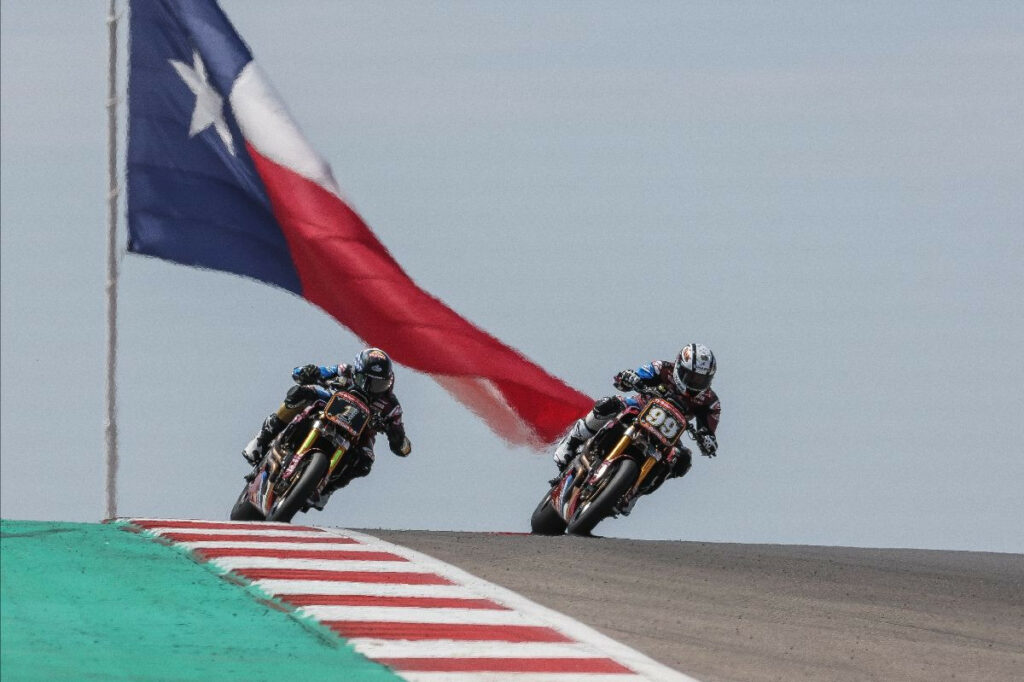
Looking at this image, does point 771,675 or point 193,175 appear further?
point 193,175

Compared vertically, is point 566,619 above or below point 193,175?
below

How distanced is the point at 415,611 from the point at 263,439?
841 centimetres

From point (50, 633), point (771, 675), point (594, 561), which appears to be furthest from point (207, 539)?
point (771, 675)

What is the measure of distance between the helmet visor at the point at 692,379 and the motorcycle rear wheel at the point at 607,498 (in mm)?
893

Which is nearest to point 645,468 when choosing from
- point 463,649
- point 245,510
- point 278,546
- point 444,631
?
point 245,510

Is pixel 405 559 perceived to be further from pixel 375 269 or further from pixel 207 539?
pixel 375 269

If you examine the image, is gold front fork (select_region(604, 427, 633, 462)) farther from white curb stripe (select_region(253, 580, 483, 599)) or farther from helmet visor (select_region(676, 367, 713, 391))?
white curb stripe (select_region(253, 580, 483, 599))

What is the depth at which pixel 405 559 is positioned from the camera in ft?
41.2

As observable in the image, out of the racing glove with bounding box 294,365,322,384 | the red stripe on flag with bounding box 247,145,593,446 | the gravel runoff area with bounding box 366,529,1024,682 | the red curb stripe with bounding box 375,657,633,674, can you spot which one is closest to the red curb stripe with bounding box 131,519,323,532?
the gravel runoff area with bounding box 366,529,1024,682

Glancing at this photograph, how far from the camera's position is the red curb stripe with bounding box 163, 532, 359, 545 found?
1259 centimetres

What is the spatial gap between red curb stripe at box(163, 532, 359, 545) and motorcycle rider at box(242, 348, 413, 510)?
4052 mm

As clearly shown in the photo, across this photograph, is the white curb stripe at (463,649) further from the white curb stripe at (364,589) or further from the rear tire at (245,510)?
the rear tire at (245,510)

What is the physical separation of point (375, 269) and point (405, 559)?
17.9 feet

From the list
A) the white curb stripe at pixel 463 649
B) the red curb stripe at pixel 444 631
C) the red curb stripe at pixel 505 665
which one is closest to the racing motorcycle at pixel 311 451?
the red curb stripe at pixel 444 631
